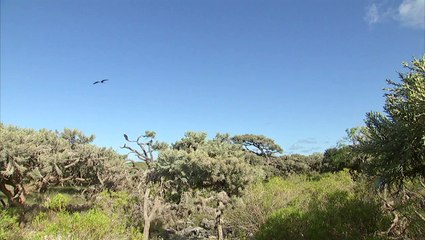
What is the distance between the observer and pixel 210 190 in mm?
17766

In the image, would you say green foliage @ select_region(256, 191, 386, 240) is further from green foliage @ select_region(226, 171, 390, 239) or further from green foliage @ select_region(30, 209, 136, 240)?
green foliage @ select_region(30, 209, 136, 240)

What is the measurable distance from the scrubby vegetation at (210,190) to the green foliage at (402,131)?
32 mm

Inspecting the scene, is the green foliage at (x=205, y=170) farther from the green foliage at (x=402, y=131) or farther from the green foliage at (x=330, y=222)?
the green foliage at (x=402, y=131)

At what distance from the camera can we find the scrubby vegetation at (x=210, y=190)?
10961 mm

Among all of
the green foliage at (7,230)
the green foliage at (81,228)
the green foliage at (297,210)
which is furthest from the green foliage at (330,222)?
the green foliage at (7,230)

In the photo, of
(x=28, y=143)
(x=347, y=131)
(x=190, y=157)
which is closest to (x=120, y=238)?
(x=190, y=157)

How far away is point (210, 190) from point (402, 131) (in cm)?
977

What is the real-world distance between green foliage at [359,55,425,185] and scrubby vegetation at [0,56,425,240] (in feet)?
0.11

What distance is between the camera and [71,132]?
22.4 metres

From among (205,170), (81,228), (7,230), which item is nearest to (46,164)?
(7,230)

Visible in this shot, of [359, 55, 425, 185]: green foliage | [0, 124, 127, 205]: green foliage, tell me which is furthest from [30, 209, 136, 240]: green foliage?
[359, 55, 425, 185]: green foliage

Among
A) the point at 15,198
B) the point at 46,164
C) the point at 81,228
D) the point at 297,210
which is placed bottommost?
the point at 81,228

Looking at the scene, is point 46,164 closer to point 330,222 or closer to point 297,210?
point 297,210

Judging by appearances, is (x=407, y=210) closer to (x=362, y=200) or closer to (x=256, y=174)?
(x=362, y=200)
